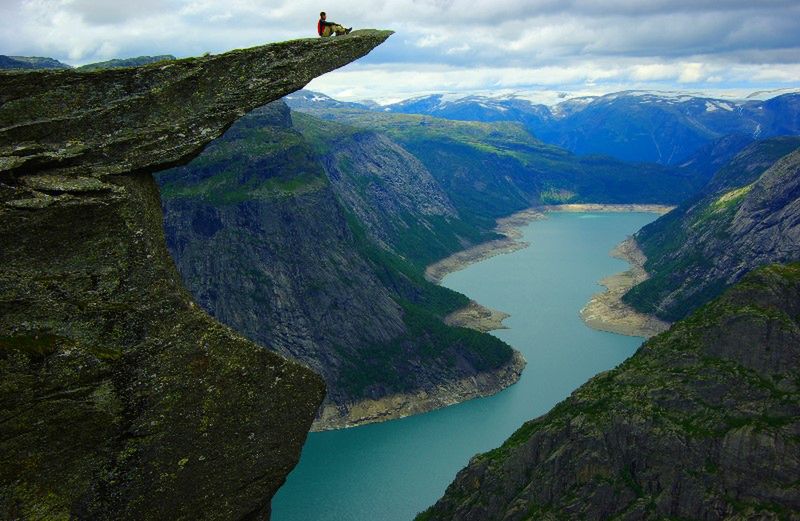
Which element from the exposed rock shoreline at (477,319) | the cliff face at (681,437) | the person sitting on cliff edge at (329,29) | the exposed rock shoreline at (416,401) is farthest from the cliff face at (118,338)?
the exposed rock shoreline at (477,319)

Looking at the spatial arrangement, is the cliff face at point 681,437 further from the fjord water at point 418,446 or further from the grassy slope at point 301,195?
the grassy slope at point 301,195

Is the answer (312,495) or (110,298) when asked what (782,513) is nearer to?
(110,298)

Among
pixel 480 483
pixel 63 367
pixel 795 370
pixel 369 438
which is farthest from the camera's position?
pixel 369 438

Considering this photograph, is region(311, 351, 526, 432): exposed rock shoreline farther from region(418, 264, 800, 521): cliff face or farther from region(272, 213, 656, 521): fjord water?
region(418, 264, 800, 521): cliff face

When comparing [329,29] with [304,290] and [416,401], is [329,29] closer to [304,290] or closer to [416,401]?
[416,401]

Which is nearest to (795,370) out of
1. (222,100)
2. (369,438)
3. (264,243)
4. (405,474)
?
(222,100)

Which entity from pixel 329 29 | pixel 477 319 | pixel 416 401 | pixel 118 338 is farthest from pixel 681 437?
pixel 477 319

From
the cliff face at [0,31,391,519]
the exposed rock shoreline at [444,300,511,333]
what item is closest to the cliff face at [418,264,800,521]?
the cliff face at [0,31,391,519]
